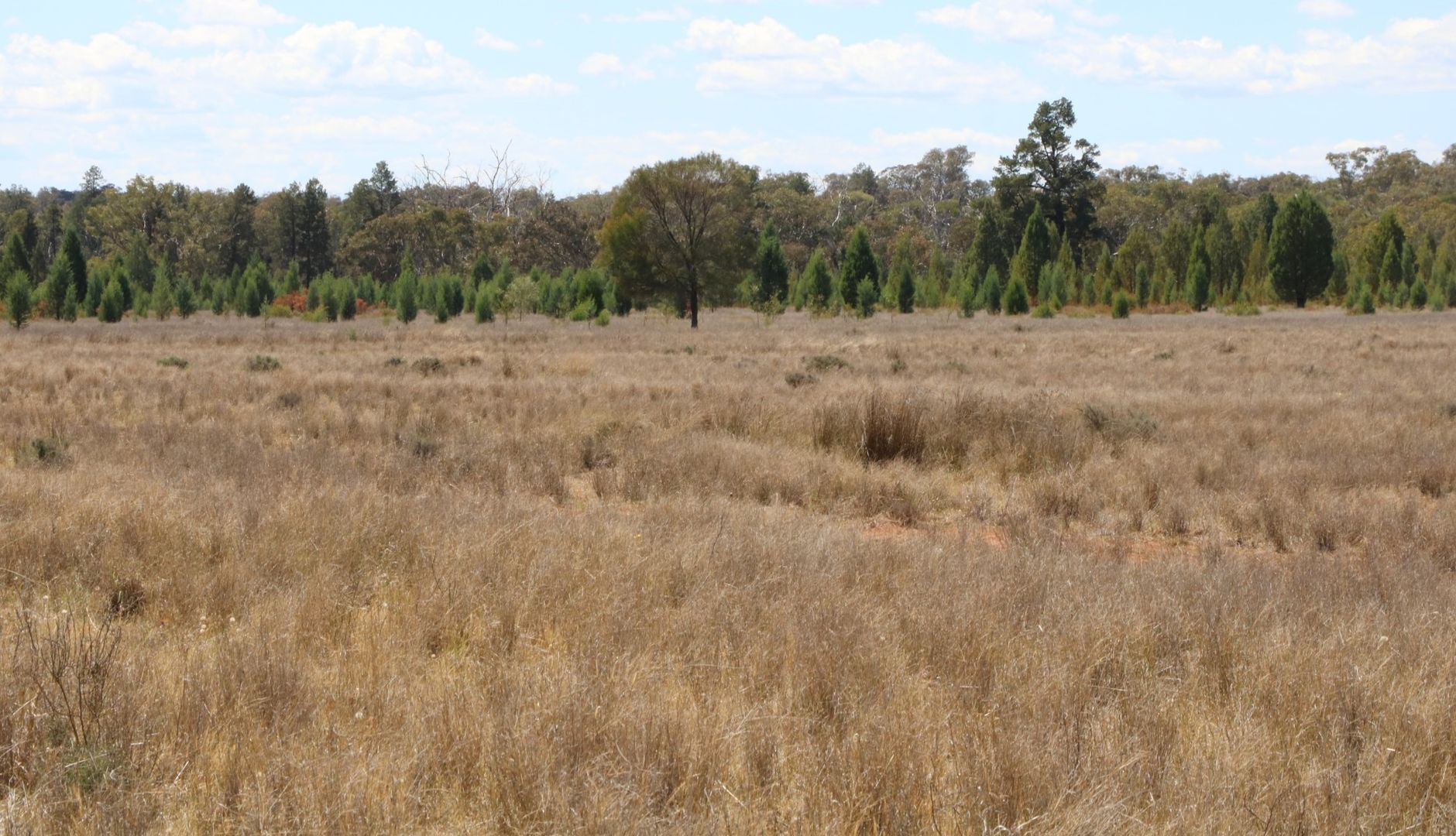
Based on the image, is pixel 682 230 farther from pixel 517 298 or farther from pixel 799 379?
pixel 799 379

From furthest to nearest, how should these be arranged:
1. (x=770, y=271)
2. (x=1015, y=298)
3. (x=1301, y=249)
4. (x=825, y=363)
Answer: (x=770, y=271)
(x=1301, y=249)
(x=1015, y=298)
(x=825, y=363)

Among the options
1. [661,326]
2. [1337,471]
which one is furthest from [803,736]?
[661,326]

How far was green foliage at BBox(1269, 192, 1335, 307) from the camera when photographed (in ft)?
207

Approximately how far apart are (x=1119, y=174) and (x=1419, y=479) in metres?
126

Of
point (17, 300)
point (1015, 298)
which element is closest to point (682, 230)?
point (1015, 298)

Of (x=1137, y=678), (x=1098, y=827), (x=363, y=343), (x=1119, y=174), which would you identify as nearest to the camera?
(x=1098, y=827)

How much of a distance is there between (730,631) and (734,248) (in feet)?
156

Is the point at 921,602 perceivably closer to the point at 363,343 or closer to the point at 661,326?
the point at 363,343

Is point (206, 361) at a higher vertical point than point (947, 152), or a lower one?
lower

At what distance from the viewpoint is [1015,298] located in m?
59.5

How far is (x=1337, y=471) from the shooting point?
10.3m

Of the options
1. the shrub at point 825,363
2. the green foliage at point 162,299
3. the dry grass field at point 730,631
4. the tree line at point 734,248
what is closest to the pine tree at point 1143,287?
the tree line at point 734,248

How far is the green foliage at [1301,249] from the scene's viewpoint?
207 ft

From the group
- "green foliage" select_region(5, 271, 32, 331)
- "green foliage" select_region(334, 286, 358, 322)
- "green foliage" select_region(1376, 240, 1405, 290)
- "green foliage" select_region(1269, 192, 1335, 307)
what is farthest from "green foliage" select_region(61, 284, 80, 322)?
"green foliage" select_region(1376, 240, 1405, 290)
